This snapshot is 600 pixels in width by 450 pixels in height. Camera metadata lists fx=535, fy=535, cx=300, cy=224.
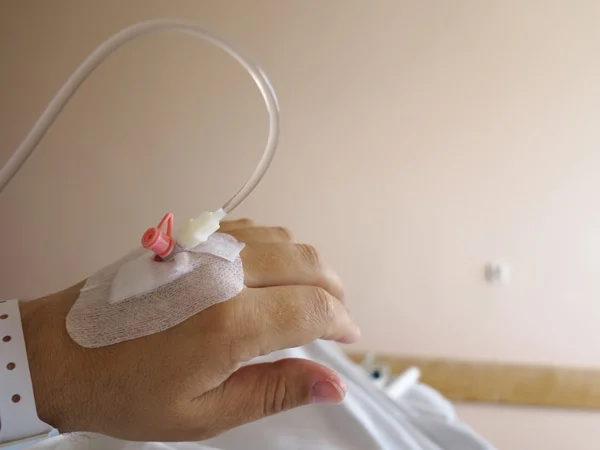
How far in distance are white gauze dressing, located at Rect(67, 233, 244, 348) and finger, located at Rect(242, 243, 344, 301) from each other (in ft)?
0.11

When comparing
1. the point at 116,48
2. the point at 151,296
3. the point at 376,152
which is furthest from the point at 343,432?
the point at 376,152

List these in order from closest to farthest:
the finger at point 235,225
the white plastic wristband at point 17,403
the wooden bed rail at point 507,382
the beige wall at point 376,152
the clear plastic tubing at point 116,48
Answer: the white plastic wristband at point 17,403, the clear plastic tubing at point 116,48, the finger at point 235,225, the beige wall at point 376,152, the wooden bed rail at point 507,382

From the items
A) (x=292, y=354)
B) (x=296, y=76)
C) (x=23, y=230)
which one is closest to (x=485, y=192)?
(x=296, y=76)

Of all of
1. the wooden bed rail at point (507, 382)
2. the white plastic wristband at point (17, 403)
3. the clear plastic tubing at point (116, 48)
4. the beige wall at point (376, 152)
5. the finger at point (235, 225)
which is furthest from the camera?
the wooden bed rail at point (507, 382)

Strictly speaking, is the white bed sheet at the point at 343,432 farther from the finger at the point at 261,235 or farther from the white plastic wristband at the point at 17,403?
the finger at the point at 261,235

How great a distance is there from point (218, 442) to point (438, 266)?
1.29m

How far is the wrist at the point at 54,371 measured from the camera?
0.48 meters

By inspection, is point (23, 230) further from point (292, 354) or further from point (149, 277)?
point (149, 277)

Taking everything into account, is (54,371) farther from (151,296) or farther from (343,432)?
(343,432)

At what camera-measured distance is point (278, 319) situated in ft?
1.75

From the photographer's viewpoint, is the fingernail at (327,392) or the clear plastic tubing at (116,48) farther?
the clear plastic tubing at (116,48)

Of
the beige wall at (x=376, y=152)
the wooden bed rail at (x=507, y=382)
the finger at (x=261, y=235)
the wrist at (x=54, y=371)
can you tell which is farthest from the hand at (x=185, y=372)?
the wooden bed rail at (x=507, y=382)

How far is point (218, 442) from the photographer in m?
0.72

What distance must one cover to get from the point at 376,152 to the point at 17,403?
1490 millimetres
